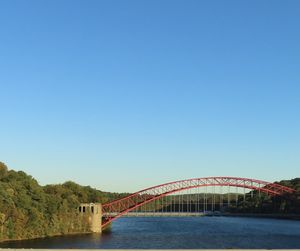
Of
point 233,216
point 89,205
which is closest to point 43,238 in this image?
point 89,205

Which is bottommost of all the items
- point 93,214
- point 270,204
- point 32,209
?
point 93,214

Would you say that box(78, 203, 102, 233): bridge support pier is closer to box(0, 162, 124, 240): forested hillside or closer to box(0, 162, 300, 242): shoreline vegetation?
box(0, 162, 300, 242): shoreline vegetation

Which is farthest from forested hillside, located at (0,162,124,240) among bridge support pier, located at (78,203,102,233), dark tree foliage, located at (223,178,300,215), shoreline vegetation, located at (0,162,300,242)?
dark tree foliage, located at (223,178,300,215)

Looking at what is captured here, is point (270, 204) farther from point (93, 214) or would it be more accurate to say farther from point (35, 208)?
point (35, 208)

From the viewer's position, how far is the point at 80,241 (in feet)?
202

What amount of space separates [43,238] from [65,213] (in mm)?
8748

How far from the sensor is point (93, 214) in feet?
256

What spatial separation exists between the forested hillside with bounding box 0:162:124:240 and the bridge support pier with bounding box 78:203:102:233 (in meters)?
1.30

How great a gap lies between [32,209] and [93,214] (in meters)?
→ 15.0

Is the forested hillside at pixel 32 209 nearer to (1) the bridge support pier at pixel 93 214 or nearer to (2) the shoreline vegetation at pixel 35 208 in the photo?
(2) the shoreline vegetation at pixel 35 208

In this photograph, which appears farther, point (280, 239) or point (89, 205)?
point (89, 205)

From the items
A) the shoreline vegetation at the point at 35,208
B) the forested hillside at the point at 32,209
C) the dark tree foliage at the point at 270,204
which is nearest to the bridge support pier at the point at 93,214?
the shoreline vegetation at the point at 35,208

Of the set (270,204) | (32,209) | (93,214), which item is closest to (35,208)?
(32,209)

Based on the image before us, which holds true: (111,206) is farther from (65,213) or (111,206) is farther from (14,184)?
(14,184)
